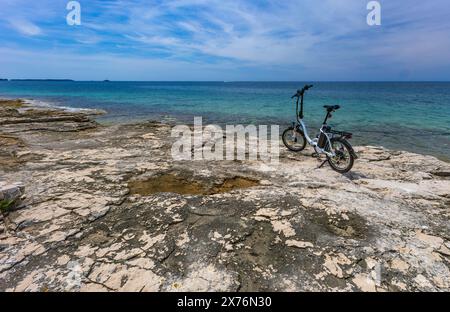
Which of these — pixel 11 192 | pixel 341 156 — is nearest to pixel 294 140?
pixel 341 156

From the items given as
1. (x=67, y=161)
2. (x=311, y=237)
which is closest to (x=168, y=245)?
(x=311, y=237)

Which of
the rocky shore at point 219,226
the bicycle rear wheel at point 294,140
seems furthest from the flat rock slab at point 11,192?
the bicycle rear wheel at point 294,140

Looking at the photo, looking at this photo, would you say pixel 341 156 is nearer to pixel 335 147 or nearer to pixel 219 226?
pixel 335 147

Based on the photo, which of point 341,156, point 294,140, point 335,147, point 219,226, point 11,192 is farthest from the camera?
point 294,140

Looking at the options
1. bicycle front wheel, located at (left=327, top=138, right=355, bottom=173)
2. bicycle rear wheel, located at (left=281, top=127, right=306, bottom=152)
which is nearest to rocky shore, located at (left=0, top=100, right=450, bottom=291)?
bicycle front wheel, located at (left=327, top=138, right=355, bottom=173)

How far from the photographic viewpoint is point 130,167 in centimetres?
537

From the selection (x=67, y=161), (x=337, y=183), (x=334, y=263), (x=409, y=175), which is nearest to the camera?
(x=334, y=263)

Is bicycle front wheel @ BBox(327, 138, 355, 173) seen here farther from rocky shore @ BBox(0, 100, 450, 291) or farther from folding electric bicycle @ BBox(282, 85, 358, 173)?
rocky shore @ BBox(0, 100, 450, 291)

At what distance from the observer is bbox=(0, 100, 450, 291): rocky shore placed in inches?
101

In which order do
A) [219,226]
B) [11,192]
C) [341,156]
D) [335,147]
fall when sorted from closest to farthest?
1. [219,226]
2. [11,192]
3. [341,156]
4. [335,147]

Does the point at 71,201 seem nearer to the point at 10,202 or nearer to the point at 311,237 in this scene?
the point at 10,202

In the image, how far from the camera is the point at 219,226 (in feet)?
11.1
